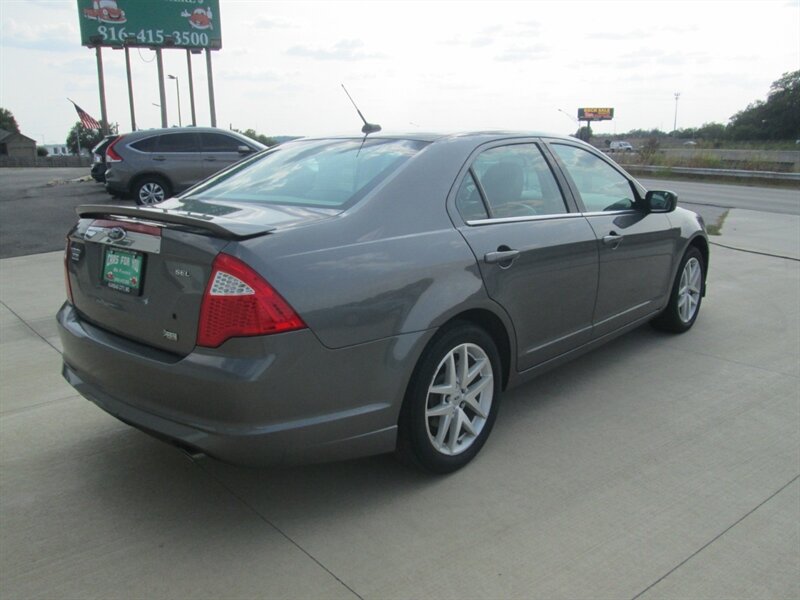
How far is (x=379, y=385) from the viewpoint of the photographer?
2842 millimetres

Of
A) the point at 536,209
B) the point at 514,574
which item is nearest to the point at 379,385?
the point at 514,574

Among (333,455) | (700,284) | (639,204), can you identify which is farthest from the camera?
(700,284)

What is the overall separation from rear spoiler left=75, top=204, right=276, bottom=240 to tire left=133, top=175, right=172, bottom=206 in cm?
1099

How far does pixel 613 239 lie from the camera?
168 inches

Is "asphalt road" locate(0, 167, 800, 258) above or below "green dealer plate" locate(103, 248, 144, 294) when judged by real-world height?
below

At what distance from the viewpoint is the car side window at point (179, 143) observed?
44.7ft

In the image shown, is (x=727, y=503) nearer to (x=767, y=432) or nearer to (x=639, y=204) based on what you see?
(x=767, y=432)

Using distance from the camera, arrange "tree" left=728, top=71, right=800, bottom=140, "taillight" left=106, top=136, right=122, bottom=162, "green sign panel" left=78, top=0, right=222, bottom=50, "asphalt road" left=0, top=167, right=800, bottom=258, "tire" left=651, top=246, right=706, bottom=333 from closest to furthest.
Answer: "tire" left=651, top=246, right=706, bottom=333, "asphalt road" left=0, top=167, right=800, bottom=258, "taillight" left=106, top=136, right=122, bottom=162, "green sign panel" left=78, top=0, right=222, bottom=50, "tree" left=728, top=71, right=800, bottom=140

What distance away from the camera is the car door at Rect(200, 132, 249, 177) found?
542 inches

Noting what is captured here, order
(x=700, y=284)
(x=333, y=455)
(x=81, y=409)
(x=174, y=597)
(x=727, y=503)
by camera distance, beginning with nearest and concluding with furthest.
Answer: (x=174, y=597), (x=333, y=455), (x=727, y=503), (x=81, y=409), (x=700, y=284)

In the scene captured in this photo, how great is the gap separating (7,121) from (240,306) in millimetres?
119923

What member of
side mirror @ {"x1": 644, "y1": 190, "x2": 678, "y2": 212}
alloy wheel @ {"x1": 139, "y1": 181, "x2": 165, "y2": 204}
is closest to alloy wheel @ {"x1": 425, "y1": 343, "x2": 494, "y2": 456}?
side mirror @ {"x1": 644, "y1": 190, "x2": 678, "y2": 212}

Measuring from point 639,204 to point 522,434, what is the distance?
1.97 metres

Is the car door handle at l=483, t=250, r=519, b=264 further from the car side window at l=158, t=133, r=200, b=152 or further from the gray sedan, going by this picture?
the car side window at l=158, t=133, r=200, b=152
